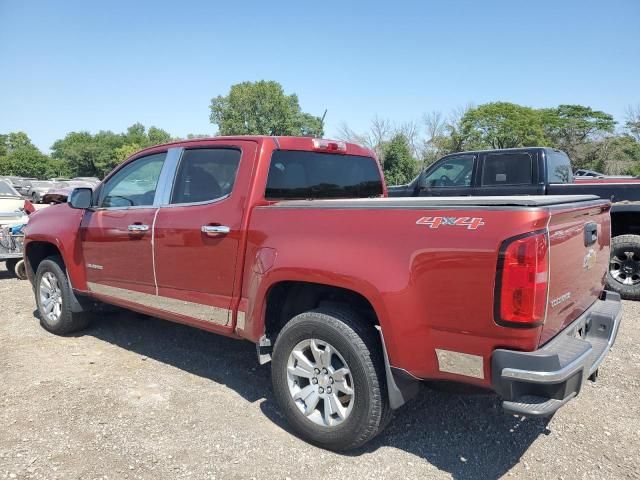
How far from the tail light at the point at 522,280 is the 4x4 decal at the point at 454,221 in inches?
6.5

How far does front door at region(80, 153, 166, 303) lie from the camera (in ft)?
13.4

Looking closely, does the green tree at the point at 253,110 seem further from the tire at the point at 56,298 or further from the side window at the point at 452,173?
the tire at the point at 56,298

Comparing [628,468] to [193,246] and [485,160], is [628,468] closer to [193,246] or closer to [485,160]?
[193,246]

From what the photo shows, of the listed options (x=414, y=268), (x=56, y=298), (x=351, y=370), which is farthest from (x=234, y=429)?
(x=56, y=298)

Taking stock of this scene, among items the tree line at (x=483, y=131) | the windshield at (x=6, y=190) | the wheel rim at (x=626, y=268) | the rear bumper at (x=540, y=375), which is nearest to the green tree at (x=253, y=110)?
the tree line at (x=483, y=131)

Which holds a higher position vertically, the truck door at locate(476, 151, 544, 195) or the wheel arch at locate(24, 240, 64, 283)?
the truck door at locate(476, 151, 544, 195)

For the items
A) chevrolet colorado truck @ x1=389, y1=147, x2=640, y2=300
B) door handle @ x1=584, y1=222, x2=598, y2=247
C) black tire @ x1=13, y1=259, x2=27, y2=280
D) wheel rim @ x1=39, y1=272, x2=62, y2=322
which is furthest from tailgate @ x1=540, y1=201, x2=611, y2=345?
black tire @ x1=13, y1=259, x2=27, y2=280

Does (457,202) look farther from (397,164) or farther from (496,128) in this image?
(496,128)

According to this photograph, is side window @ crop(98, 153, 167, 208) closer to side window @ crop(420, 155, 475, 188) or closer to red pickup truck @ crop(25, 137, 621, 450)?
red pickup truck @ crop(25, 137, 621, 450)

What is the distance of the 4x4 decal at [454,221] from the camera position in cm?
236

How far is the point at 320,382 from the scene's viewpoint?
9.93ft

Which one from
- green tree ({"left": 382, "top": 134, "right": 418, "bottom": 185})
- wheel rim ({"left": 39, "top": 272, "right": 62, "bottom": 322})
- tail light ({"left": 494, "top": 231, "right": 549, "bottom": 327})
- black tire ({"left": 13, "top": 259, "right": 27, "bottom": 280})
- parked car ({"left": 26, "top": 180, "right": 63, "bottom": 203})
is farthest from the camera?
green tree ({"left": 382, "top": 134, "right": 418, "bottom": 185})

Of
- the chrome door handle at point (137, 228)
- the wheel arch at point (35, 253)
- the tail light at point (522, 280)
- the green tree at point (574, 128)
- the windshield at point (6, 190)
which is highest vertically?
the green tree at point (574, 128)

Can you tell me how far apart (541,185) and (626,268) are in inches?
63.6
